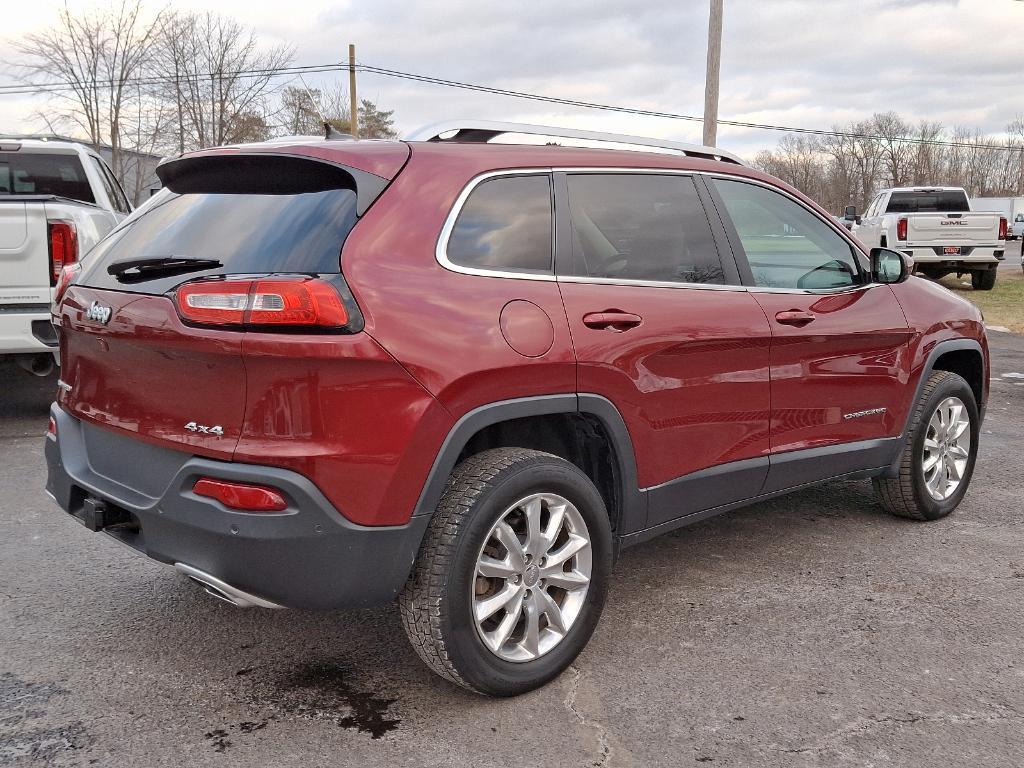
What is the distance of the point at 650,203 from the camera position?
12.2 feet

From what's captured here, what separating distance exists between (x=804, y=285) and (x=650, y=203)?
3.17ft

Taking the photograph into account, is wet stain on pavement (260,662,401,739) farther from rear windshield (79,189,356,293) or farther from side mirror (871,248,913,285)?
side mirror (871,248,913,285)

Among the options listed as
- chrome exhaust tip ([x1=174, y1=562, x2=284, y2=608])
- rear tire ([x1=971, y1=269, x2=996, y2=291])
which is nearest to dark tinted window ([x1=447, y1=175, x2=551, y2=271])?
chrome exhaust tip ([x1=174, y1=562, x2=284, y2=608])

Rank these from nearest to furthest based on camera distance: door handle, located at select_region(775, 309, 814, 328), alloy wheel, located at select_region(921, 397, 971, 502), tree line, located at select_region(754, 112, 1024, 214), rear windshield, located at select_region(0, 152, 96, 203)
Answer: door handle, located at select_region(775, 309, 814, 328), alloy wheel, located at select_region(921, 397, 971, 502), rear windshield, located at select_region(0, 152, 96, 203), tree line, located at select_region(754, 112, 1024, 214)

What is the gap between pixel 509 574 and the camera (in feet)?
10.00

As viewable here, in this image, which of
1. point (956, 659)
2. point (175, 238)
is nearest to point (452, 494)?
point (175, 238)

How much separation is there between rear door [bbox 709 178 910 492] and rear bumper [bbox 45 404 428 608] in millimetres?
1867

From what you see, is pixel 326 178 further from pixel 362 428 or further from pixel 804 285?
pixel 804 285

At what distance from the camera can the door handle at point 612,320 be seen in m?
3.24

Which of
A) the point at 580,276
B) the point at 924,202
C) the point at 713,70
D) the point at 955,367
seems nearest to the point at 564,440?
the point at 580,276

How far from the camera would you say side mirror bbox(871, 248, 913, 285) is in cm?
459

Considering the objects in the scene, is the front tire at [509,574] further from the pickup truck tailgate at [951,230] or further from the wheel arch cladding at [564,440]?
the pickup truck tailgate at [951,230]

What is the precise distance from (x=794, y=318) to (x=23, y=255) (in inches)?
198

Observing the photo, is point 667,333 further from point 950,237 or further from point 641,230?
point 950,237
